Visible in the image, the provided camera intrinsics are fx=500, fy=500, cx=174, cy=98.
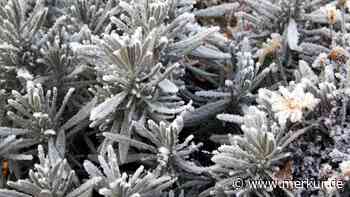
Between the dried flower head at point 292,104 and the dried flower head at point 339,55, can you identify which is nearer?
the dried flower head at point 292,104

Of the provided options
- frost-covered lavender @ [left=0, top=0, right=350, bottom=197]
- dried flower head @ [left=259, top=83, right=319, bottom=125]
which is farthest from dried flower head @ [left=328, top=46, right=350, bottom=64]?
dried flower head @ [left=259, top=83, right=319, bottom=125]

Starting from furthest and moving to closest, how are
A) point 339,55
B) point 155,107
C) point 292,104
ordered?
point 339,55, point 155,107, point 292,104

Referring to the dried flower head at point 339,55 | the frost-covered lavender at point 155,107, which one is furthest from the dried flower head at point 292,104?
the dried flower head at point 339,55

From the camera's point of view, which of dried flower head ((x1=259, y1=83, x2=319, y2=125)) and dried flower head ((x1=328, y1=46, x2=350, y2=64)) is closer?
dried flower head ((x1=259, y1=83, x2=319, y2=125))

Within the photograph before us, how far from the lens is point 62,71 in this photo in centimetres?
184

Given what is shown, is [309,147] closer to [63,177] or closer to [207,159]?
[207,159]

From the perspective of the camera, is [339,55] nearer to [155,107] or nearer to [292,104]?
[292,104]

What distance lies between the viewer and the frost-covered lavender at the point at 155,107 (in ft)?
5.10

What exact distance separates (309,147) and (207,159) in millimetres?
456

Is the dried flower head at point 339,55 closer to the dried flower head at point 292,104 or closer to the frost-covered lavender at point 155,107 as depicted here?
the frost-covered lavender at point 155,107

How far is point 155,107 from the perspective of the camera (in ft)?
5.41

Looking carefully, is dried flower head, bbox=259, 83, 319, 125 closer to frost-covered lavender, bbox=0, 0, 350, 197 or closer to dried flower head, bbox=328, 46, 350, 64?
frost-covered lavender, bbox=0, 0, 350, 197

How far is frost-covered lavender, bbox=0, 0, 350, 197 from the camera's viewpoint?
1554mm

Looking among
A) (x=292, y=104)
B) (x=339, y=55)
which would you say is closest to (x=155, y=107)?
(x=292, y=104)
